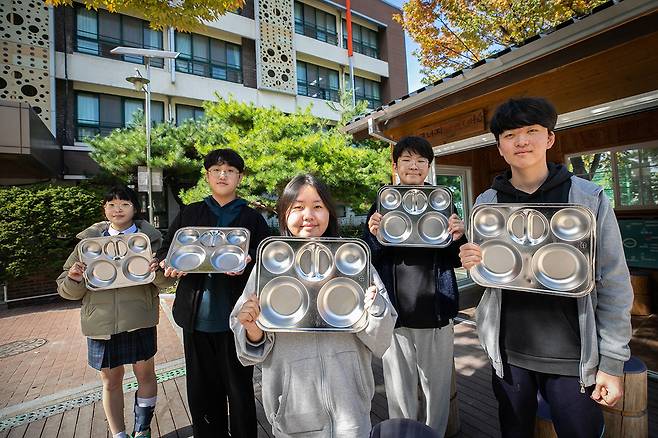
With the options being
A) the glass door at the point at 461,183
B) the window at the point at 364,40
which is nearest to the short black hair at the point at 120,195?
the glass door at the point at 461,183

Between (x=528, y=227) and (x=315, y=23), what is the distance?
17789 millimetres

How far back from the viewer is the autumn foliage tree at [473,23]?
21.1 feet

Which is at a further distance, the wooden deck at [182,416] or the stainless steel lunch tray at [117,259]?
the wooden deck at [182,416]

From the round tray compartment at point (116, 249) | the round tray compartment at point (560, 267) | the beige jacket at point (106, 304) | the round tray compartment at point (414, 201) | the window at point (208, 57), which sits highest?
the window at point (208, 57)

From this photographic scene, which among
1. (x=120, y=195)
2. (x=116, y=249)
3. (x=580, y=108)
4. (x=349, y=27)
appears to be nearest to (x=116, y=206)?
(x=120, y=195)

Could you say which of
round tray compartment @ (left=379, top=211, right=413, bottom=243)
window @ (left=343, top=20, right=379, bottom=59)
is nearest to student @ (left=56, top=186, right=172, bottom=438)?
round tray compartment @ (left=379, top=211, right=413, bottom=243)

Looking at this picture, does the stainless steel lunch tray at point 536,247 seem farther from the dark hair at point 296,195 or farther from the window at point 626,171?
the window at point 626,171

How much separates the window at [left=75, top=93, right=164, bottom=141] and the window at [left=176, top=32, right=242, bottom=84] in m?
2.55

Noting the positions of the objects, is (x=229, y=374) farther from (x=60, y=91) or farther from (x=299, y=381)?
(x=60, y=91)

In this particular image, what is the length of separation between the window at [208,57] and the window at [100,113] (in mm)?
2552

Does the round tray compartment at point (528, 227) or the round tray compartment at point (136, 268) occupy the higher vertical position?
the round tray compartment at point (528, 227)

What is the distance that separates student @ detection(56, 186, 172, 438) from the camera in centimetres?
204

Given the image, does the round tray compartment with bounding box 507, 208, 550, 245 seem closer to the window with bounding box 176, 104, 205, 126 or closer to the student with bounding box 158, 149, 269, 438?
the student with bounding box 158, 149, 269, 438

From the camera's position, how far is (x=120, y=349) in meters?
2.11
